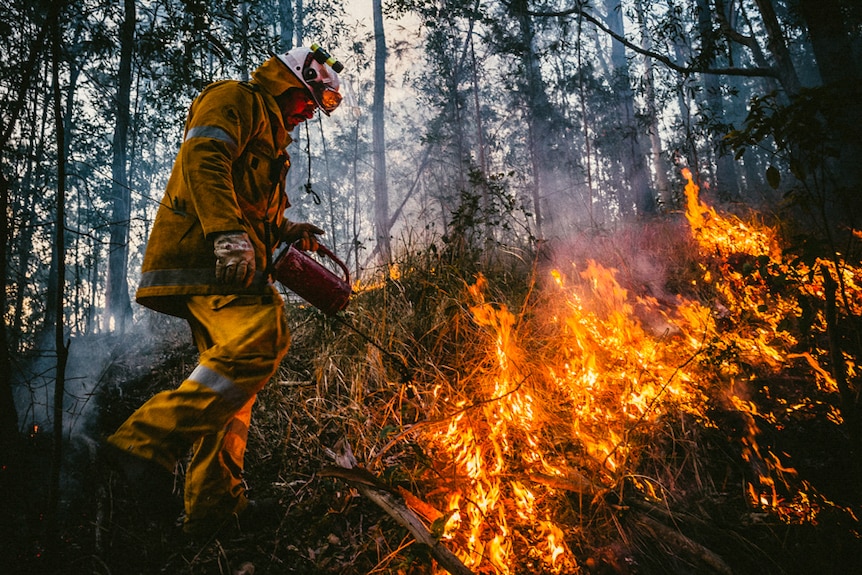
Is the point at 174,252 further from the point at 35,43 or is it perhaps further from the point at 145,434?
the point at 35,43

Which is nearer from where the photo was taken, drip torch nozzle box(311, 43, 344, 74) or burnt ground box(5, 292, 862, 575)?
burnt ground box(5, 292, 862, 575)

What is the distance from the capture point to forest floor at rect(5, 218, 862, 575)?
1775mm

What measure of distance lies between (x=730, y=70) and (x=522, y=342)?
12.8 feet

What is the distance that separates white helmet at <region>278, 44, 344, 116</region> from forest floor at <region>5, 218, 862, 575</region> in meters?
1.99

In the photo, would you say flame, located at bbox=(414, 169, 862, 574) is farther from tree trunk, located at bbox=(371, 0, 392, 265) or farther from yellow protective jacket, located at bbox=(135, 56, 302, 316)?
tree trunk, located at bbox=(371, 0, 392, 265)

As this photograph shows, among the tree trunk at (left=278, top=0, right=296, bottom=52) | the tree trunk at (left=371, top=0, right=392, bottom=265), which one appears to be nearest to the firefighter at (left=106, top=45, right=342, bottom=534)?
the tree trunk at (left=371, top=0, right=392, bottom=265)

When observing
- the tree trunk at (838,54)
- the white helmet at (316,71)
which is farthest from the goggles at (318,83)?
the tree trunk at (838,54)

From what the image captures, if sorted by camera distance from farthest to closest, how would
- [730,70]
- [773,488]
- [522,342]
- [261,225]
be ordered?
[730,70] → [522,342] → [261,225] → [773,488]

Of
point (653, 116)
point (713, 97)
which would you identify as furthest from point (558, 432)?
point (713, 97)

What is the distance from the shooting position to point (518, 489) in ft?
6.95

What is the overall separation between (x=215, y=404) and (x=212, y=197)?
3.03 ft

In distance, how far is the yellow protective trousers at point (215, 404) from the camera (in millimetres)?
1584

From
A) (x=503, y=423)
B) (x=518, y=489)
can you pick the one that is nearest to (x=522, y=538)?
(x=518, y=489)

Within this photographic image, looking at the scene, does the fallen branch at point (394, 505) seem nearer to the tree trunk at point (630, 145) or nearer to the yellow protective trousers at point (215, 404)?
the yellow protective trousers at point (215, 404)
